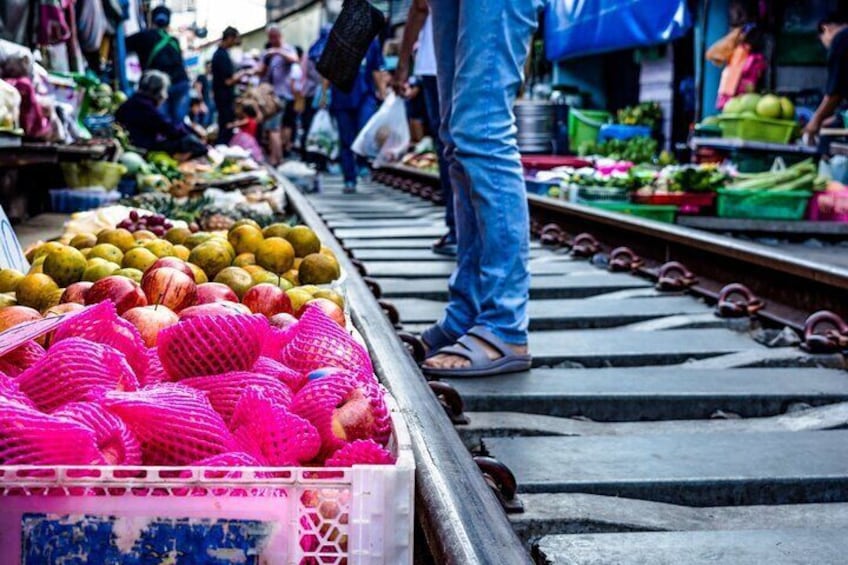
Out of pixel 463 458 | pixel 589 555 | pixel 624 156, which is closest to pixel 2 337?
pixel 463 458

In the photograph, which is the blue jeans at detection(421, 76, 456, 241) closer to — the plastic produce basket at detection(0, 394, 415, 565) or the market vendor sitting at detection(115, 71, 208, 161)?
the plastic produce basket at detection(0, 394, 415, 565)

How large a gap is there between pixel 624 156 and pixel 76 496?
12.3 meters

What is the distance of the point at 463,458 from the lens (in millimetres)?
2170

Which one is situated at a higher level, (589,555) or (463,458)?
(463,458)

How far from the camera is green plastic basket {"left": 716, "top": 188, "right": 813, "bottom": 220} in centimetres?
870

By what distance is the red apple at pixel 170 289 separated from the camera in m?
2.43

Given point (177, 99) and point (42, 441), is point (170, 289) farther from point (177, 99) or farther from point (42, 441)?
point (177, 99)

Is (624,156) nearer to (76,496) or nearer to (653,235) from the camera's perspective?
(653,235)

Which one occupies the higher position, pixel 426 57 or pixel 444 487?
pixel 426 57

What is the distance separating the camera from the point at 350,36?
15.4 ft

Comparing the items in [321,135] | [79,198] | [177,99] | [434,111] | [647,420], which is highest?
[177,99]

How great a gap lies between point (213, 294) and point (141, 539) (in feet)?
4.07

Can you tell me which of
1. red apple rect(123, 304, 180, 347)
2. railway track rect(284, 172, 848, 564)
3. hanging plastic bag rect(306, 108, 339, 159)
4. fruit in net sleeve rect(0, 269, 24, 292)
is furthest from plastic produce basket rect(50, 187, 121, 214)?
hanging plastic bag rect(306, 108, 339, 159)

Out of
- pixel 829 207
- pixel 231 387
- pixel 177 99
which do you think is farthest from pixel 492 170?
pixel 177 99
